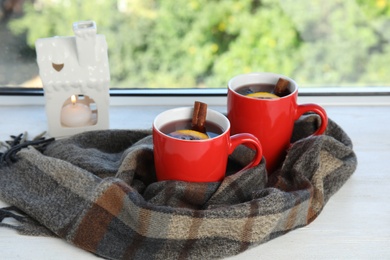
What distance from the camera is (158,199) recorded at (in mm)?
678

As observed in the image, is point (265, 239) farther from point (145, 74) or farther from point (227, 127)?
point (145, 74)

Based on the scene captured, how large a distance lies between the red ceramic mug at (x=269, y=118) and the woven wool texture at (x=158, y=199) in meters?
0.02

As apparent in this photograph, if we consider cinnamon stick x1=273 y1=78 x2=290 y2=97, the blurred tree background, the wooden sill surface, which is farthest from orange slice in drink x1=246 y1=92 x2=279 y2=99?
the blurred tree background

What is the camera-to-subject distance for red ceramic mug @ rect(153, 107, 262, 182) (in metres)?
0.66

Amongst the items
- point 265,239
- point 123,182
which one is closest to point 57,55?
point 123,182

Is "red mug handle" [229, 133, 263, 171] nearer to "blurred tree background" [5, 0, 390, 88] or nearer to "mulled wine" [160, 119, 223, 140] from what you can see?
"mulled wine" [160, 119, 223, 140]

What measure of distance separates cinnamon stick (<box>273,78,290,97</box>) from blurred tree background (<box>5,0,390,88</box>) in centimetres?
56

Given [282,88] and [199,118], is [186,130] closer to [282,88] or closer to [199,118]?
[199,118]

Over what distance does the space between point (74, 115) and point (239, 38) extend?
32.5 inches

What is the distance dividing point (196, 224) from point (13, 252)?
0.19 meters

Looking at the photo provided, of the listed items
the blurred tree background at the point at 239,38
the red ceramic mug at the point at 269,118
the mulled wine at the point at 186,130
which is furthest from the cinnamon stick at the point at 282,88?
the blurred tree background at the point at 239,38

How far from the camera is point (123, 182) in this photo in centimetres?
69

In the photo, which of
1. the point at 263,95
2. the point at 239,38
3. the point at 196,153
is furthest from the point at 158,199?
the point at 239,38

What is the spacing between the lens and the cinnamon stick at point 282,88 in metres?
0.77
